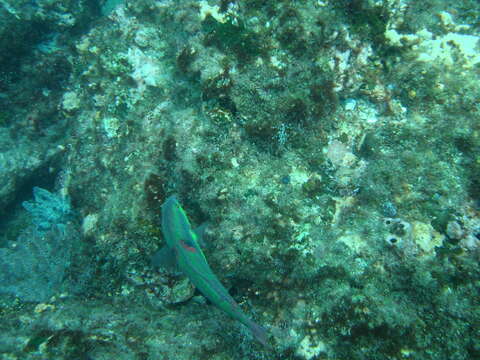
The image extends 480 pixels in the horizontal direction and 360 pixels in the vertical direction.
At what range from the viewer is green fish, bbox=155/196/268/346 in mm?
2547

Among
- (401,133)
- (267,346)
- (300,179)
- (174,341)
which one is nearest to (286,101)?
(300,179)

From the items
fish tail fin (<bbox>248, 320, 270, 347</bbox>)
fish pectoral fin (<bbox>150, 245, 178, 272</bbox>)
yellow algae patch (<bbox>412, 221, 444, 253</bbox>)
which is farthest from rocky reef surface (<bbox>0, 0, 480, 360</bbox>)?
fish pectoral fin (<bbox>150, 245, 178, 272</bbox>)

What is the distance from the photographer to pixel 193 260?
2.65 meters

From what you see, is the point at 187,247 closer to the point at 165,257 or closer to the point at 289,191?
the point at 165,257

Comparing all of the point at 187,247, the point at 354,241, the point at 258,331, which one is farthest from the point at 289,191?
the point at 258,331

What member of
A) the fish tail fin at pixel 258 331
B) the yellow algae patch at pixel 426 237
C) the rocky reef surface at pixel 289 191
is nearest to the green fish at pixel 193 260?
the fish tail fin at pixel 258 331

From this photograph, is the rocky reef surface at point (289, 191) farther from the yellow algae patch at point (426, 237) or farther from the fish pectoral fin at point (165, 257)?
the fish pectoral fin at point (165, 257)

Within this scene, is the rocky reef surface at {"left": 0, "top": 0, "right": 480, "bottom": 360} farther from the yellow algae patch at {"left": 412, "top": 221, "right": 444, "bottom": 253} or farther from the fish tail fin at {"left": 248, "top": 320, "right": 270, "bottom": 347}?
the fish tail fin at {"left": 248, "top": 320, "right": 270, "bottom": 347}

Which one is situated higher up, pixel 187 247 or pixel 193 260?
pixel 187 247

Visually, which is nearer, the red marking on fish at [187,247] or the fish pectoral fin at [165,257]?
the red marking on fish at [187,247]

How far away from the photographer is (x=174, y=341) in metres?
3.03

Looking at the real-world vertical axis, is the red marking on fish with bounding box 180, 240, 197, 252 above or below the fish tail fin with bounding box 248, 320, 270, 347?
above

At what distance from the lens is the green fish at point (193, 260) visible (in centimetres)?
255

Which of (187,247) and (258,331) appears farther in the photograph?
(187,247)
